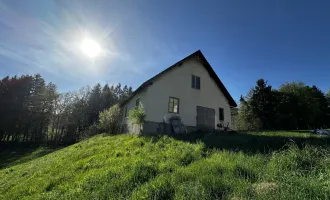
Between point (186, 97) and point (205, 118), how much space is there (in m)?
2.81

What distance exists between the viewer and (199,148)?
6.27 m

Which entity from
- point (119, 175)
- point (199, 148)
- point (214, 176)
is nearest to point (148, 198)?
point (214, 176)

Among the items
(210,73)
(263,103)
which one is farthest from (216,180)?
(263,103)

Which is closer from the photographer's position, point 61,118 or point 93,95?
point 61,118

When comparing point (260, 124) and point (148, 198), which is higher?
point (260, 124)

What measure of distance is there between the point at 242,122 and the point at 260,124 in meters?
3.28

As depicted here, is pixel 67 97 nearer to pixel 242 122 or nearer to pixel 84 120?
pixel 84 120

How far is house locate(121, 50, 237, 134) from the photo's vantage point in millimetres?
13484

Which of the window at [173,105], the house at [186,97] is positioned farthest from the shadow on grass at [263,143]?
the window at [173,105]

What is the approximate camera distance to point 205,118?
16.0 meters

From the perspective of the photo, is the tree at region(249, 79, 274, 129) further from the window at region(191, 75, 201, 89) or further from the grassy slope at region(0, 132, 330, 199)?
the grassy slope at region(0, 132, 330, 199)

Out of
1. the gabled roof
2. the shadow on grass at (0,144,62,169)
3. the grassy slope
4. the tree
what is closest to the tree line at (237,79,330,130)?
the tree

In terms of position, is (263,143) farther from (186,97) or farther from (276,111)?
(276,111)

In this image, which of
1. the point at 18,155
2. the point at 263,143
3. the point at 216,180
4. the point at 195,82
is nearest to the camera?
the point at 216,180
